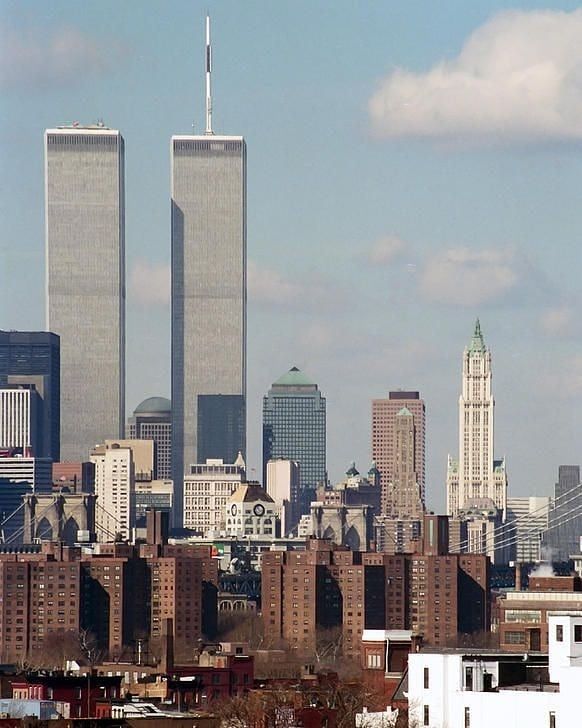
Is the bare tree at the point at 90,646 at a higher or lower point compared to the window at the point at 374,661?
lower

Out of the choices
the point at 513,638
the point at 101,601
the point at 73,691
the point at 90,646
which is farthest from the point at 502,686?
the point at 101,601

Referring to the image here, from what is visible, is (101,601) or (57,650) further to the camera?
(101,601)

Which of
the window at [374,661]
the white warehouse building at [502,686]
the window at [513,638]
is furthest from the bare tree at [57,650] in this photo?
the white warehouse building at [502,686]

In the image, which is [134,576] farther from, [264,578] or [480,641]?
[480,641]

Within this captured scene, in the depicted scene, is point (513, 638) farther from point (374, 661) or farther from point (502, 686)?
point (502, 686)

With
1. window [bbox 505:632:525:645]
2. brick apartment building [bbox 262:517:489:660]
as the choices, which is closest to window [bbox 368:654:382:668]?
window [bbox 505:632:525:645]

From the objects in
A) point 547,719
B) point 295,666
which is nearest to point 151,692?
point 547,719

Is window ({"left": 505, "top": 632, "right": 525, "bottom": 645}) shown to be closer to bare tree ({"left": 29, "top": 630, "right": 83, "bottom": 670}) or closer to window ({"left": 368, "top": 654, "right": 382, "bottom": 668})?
window ({"left": 368, "top": 654, "right": 382, "bottom": 668})

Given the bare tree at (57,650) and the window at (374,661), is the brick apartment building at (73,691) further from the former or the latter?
the bare tree at (57,650)
